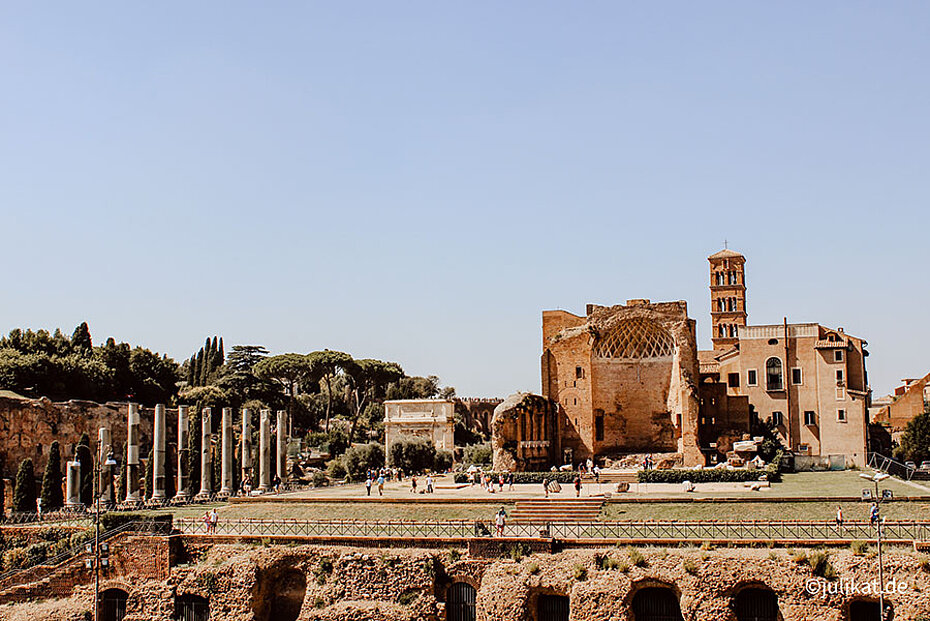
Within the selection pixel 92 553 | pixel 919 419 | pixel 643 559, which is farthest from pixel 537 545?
pixel 919 419

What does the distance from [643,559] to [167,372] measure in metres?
59.9

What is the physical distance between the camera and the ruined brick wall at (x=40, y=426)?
172 ft

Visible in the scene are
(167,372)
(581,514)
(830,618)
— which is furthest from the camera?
(167,372)

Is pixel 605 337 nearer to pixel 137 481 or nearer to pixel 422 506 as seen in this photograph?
pixel 422 506

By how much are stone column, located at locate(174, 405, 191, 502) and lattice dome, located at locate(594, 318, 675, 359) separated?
2471 centimetres

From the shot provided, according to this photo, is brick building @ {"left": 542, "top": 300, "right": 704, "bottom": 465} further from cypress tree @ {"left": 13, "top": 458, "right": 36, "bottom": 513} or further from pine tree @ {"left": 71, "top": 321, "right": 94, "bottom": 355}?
pine tree @ {"left": 71, "top": 321, "right": 94, "bottom": 355}

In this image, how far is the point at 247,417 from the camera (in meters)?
51.4

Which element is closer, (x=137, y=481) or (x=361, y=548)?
(x=361, y=548)

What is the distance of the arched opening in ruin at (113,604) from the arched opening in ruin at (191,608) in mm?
1945

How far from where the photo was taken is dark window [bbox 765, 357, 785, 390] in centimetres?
5794

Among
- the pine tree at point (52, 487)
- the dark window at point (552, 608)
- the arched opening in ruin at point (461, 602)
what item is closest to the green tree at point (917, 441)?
the dark window at point (552, 608)

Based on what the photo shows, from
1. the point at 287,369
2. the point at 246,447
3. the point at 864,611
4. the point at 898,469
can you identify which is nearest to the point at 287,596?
the point at 864,611

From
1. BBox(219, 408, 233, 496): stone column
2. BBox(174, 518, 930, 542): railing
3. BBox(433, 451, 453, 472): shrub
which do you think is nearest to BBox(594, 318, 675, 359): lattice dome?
BBox(433, 451, 453, 472): shrub

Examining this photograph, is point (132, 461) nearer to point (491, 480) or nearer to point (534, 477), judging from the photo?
point (491, 480)
